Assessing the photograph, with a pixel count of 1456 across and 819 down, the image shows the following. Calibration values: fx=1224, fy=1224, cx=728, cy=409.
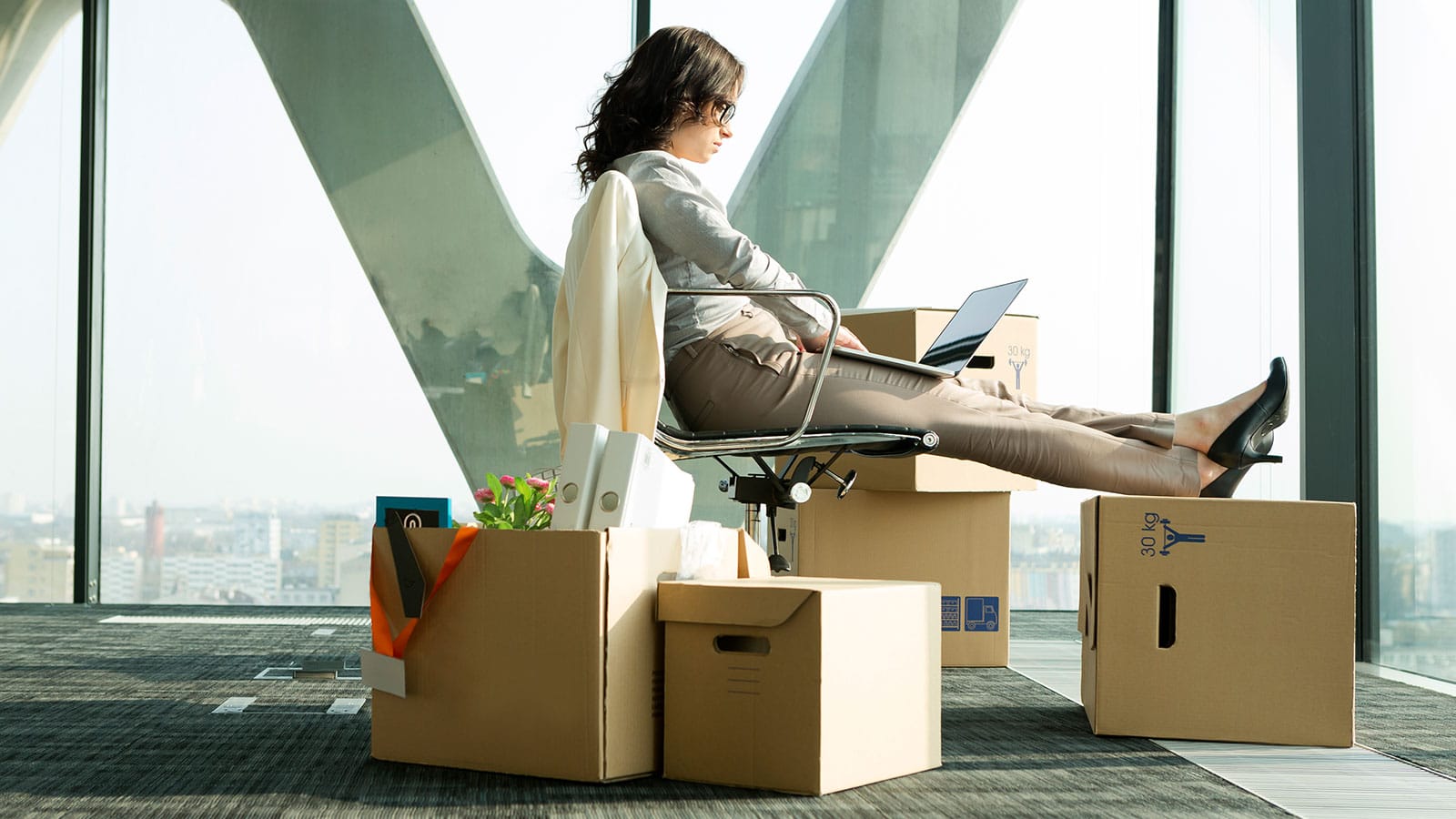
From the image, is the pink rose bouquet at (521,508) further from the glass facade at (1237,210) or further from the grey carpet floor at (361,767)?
the glass facade at (1237,210)

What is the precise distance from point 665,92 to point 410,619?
1059 millimetres

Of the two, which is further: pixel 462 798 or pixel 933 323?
pixel 933 323

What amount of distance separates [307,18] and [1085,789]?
3649 millimetres

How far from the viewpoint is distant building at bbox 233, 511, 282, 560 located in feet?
13.1

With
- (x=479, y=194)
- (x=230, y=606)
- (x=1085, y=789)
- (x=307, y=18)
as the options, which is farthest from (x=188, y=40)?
(x=1085, y=789)

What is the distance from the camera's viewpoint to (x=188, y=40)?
403 centimetres

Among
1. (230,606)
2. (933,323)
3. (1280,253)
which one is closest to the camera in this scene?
(933,323)

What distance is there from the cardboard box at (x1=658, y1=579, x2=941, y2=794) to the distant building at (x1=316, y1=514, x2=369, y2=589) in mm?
2797

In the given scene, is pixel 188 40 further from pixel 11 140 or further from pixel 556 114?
pixel 556 114

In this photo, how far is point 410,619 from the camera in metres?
1.54

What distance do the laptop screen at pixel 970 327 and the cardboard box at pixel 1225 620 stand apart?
1.43ft

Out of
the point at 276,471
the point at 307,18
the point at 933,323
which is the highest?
the point at 307,18

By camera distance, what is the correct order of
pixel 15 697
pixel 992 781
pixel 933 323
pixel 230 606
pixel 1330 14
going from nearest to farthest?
pixel 992 781
pixel 15 697
pixel 933 323
pixel 1330 14
pixel 230 606

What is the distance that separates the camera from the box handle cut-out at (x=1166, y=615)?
1.81 metres
